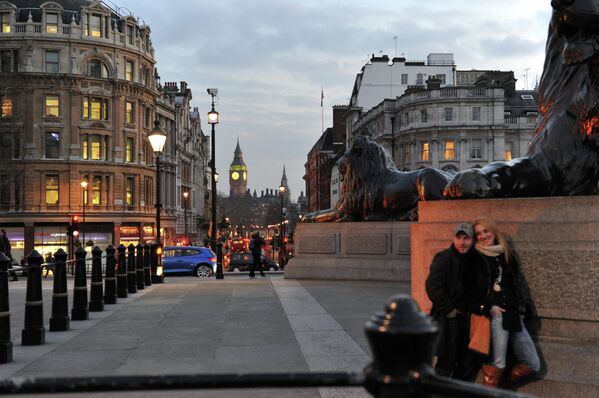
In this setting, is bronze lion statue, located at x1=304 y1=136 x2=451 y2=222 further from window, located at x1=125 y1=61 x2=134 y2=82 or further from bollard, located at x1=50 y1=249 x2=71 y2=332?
window, located at x1=125 y1=61 x2=134 y2=82

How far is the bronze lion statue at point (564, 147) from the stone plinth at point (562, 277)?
0.55 m

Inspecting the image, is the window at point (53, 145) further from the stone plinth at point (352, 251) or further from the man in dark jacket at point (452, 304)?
the man in dark jacket at point (452, 304)

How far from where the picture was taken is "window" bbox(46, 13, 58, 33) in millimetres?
58688

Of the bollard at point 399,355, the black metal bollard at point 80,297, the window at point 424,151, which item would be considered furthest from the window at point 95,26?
the bollard at point 399,355

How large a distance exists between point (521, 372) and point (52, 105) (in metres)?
59.2

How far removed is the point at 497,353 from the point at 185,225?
80.1m

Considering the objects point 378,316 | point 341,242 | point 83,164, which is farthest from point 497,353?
point 83,164

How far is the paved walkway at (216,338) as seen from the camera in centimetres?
636

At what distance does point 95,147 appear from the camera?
2359 inches

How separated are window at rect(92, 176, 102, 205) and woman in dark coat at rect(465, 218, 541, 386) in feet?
191

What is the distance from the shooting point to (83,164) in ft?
192

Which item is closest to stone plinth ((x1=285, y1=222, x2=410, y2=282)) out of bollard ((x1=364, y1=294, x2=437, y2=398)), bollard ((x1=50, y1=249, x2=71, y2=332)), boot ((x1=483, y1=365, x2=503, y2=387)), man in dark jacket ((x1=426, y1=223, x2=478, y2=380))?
bollard ((x1=50, y1=249, x2=71, y2=332))

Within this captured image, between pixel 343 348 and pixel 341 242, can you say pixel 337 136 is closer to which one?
pixel 341 242

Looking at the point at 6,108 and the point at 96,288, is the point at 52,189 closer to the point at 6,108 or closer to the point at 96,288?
the point at 6,108
